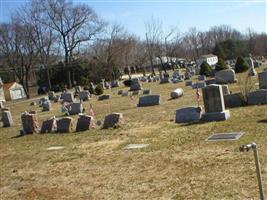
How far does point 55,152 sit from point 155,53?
7482cm

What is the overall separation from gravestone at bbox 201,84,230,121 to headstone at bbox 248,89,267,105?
8.64 ft

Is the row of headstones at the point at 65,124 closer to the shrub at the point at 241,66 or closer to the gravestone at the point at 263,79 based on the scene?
the gravestone at the point at 263,79

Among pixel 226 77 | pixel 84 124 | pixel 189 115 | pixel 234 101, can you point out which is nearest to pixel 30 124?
pixel 84 124

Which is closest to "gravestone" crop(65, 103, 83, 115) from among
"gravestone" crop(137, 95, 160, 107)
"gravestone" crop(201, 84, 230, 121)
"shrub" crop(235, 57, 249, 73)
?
"gravestone" crop(137, 95, 160, 107)

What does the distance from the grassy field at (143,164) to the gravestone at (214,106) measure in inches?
15.4

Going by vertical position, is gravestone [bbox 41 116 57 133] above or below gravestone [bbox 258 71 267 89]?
below

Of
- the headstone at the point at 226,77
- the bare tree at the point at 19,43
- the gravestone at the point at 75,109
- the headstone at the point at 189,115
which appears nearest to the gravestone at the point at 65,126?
the headstone at the point at 189,115

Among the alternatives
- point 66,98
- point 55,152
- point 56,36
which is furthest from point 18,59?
point 55,152

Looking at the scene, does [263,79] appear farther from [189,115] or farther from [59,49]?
[59,49]

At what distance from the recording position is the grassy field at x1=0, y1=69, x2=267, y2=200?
8.23m

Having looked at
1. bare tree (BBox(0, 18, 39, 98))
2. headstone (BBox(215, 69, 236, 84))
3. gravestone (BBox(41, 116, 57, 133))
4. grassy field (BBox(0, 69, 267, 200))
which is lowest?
grassy field (BBox(0, 69, 267, 200))

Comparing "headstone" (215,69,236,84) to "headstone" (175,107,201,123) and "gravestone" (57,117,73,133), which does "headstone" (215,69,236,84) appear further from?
"headstone" (175,107,201,123)

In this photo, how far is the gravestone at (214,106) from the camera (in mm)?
15094

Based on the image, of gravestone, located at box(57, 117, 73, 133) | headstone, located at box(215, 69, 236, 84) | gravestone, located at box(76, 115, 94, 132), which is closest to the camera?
gravestone, located at box(76, 115, 94, 132)
